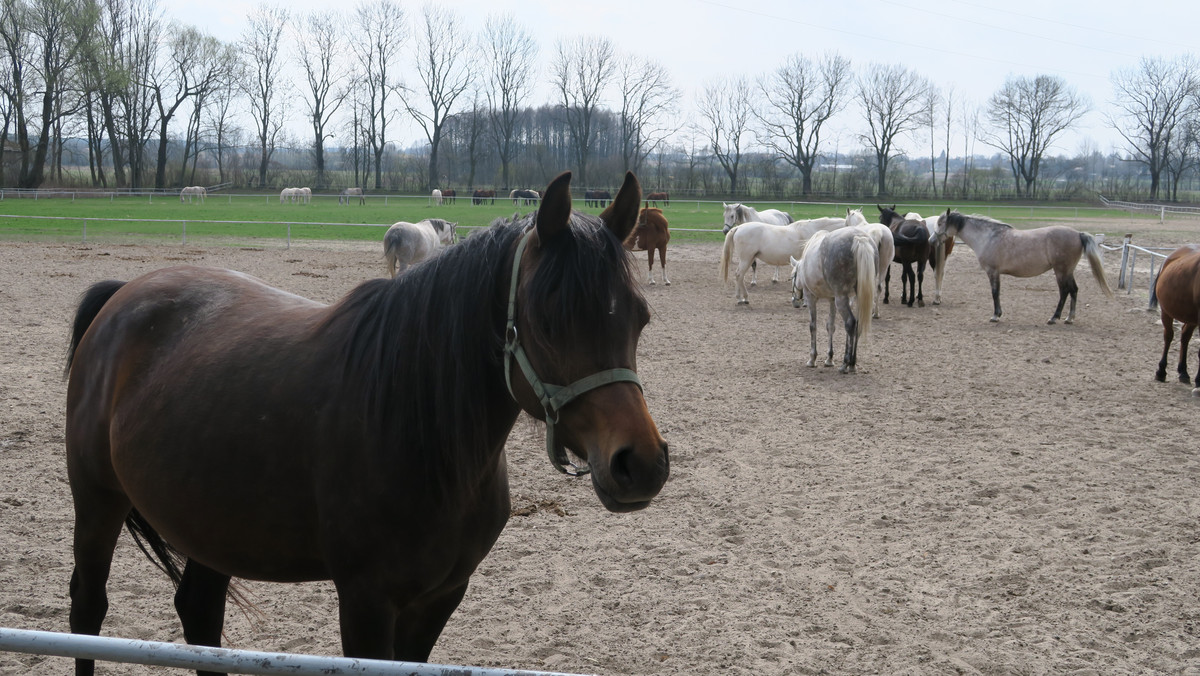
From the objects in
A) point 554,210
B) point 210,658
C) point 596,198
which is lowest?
point 210,658

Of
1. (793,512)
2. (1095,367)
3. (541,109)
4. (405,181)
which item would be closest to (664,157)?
(541,109)

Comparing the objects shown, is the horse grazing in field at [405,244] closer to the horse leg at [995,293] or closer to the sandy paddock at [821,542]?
the sandy paddock at [821,542]

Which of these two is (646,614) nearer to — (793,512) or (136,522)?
(793,512)

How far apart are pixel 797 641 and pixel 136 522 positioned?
2.86m

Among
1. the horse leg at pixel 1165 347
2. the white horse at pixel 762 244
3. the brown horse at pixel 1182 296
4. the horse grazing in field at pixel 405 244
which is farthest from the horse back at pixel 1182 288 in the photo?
the horse grazing in field at pixel 405 244

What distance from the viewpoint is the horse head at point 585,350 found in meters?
1.73

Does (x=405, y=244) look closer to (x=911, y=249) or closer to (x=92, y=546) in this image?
(x=911, y=249)

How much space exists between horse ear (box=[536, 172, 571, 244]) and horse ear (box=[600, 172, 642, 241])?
0.15m

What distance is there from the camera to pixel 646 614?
3.94 metres

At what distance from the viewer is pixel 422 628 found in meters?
2.42

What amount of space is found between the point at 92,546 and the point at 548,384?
6.72ft

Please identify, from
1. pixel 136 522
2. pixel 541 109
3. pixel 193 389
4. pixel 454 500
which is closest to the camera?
pixel 454 500

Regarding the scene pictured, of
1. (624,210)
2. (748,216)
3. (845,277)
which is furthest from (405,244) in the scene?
(624,210)

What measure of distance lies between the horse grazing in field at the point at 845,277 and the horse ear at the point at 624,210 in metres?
7.86
